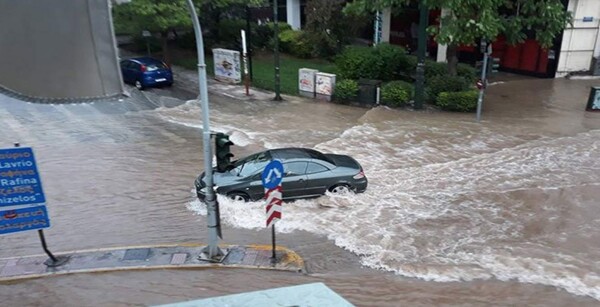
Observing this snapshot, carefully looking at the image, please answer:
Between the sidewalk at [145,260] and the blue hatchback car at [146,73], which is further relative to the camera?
the blue hatchback car at [146,73]

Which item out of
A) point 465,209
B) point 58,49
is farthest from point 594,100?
point 58,49

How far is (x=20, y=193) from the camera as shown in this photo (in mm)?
8594

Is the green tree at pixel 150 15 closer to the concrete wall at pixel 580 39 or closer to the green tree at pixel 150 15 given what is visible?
the green tree at pixel 150 15

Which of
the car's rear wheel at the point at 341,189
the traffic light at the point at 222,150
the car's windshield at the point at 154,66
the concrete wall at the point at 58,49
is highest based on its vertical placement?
the concrete wall at the point at 58,49

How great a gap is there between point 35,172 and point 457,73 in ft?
62.0

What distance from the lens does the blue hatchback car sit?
→ 23.6m

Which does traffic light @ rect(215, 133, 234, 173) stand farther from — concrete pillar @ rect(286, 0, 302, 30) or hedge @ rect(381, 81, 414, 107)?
concrete pillar @ rect(286, 0, 302, 30)

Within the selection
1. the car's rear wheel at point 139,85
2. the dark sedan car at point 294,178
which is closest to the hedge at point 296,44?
the car's rear wheel at point 139,85

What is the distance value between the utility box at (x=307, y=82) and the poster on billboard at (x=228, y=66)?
13.1ft

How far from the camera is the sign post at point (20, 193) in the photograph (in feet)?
27.5

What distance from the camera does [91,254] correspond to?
31.6ft

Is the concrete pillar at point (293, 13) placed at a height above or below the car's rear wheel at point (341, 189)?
above

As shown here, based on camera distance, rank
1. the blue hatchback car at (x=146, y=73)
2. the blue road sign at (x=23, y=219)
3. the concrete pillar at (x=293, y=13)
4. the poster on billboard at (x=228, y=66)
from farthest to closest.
Answer: the concrete pillar at (x=293, y=13) < the poster on billboard at (x=228, y=66) < the blue hatchback car at (x=146, y=73) < the blue road sign at (x=23, y=219)

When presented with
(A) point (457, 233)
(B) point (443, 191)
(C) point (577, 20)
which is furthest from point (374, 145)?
(C) point (577, 20)
